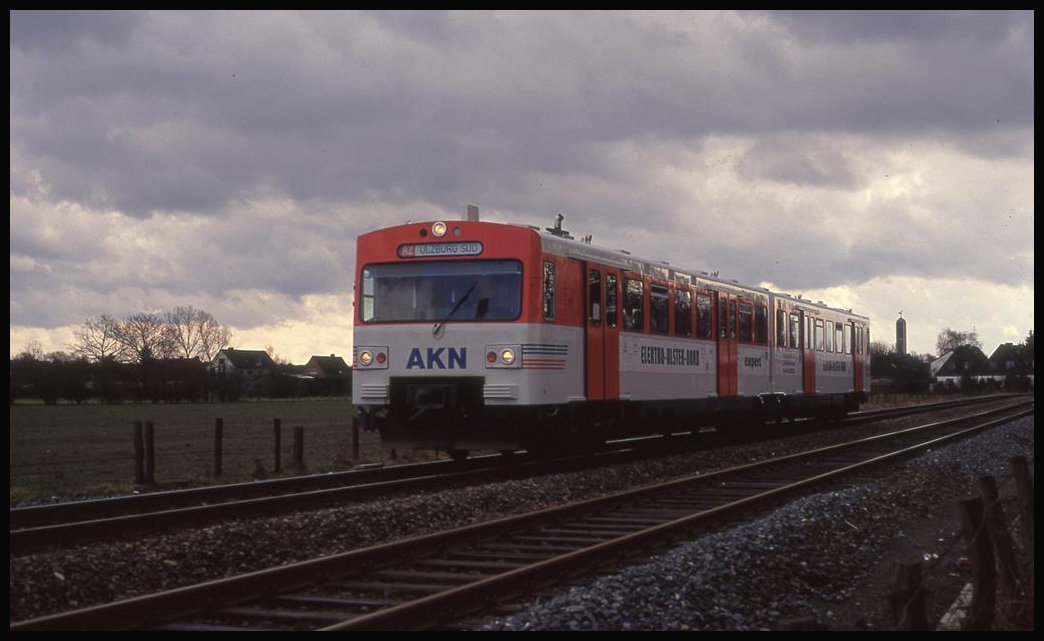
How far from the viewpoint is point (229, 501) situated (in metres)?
13.8

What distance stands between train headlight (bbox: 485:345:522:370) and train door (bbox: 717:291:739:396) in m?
8.09

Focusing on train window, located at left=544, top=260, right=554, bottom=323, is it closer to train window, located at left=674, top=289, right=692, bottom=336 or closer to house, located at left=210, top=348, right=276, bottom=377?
train window, located at left=674, top=289, right=692, bottom=336

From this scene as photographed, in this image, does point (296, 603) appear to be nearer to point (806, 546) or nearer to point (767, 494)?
point (806, 546)

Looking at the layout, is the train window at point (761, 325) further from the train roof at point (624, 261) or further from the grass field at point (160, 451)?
the grass field at point (160, 451)

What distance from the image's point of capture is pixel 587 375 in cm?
1770

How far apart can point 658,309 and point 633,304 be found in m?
1.13

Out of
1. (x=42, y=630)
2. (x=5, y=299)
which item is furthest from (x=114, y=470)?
(x=42, y=630)

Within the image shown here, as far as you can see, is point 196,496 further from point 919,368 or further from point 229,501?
point 919,368

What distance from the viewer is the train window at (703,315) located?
22.2m

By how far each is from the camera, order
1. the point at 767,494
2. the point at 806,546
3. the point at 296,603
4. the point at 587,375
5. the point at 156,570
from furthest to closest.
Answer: the point at 587,375, the point at 767,494, the point at 806,546, the point at 156,570, the point at 296,603

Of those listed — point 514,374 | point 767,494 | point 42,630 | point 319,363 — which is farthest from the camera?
point 319,363

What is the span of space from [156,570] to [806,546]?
556cm

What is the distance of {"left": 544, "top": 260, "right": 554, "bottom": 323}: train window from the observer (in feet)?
53.9

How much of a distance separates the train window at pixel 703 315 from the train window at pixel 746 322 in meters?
1.88
